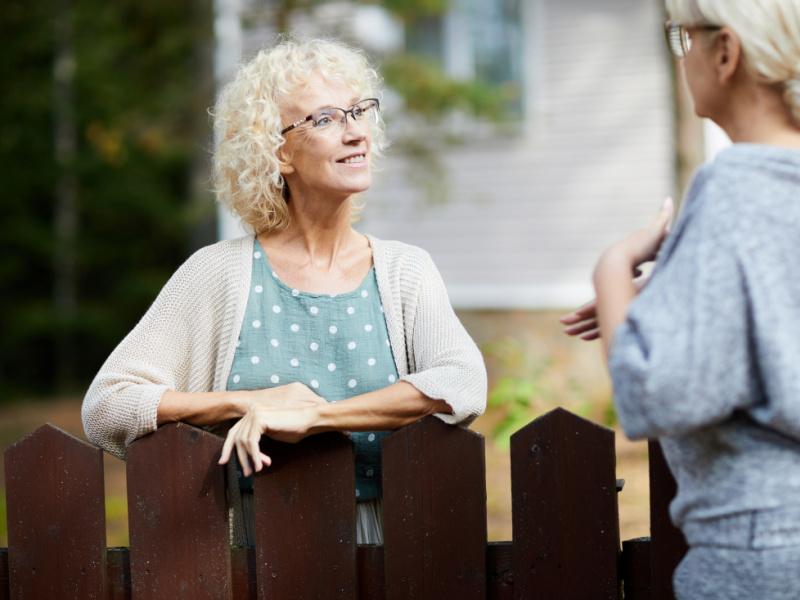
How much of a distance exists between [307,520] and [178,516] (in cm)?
28

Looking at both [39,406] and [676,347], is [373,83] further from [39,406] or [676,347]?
[39,406]

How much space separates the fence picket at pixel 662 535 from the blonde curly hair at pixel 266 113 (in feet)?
3.27

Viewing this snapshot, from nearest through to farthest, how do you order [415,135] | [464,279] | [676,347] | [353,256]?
1. [676,347]
2. [353,256]
3. [415,135]
4. [464,279]

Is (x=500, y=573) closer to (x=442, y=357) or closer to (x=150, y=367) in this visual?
(x=442, y=357)

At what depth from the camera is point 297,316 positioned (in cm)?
242

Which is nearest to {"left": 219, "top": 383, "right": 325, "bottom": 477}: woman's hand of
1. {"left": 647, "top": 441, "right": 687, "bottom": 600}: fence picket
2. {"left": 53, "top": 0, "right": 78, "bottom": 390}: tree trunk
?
{"left": 647, "top": 441, "right": 687, "bottom": 600}: fence picket

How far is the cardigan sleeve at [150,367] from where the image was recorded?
2285 mm

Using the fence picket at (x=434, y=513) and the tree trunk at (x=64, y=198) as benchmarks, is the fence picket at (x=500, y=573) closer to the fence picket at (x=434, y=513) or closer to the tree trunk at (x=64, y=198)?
the fence picket at (x=434, y=513)

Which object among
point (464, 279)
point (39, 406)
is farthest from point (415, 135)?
point (39, 406)

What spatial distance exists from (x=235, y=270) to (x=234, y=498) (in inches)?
19.6

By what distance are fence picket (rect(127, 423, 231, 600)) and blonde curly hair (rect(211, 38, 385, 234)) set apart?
552 mm

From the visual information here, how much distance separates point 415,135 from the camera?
10117 mm

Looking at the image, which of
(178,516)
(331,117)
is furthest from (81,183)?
(178,516)

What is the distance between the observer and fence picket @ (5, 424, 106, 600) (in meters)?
2.42
